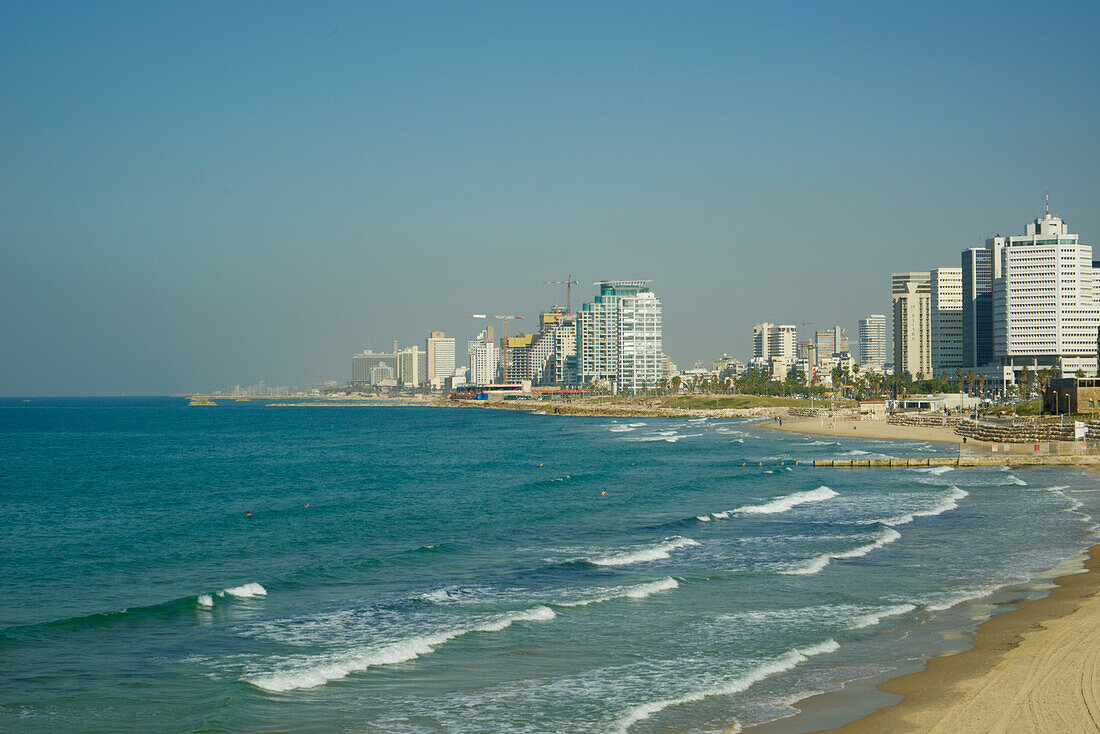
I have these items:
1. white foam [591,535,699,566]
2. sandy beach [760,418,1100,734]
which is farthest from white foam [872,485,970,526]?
sandy beach [760,418,1100,734]

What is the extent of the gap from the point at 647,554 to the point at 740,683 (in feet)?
45.4

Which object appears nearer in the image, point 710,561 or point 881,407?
point 710,561

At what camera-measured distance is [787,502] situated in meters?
44.8

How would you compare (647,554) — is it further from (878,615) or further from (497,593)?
(878,615)

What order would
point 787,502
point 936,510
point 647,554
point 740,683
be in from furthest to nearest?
point 787,502
point 936,510
point 647,554
point 740,683

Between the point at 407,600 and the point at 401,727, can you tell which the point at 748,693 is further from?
the point at 407,600

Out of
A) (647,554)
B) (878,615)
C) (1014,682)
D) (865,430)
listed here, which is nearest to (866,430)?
(865,430)

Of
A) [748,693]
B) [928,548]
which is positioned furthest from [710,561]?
[748,693]

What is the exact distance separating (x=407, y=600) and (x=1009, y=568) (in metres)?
17.6

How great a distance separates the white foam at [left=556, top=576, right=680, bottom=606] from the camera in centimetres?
2405

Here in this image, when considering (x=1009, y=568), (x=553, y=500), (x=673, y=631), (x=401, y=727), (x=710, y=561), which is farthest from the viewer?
(x=553, y=500)

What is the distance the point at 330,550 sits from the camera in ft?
107

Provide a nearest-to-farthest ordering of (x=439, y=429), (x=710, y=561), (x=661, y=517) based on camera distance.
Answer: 1. (x=710, y=561)
2. (x=661, y=517)
3. (x=439, y=429)

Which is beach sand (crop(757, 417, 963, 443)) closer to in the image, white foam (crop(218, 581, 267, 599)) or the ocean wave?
the ocean wave
